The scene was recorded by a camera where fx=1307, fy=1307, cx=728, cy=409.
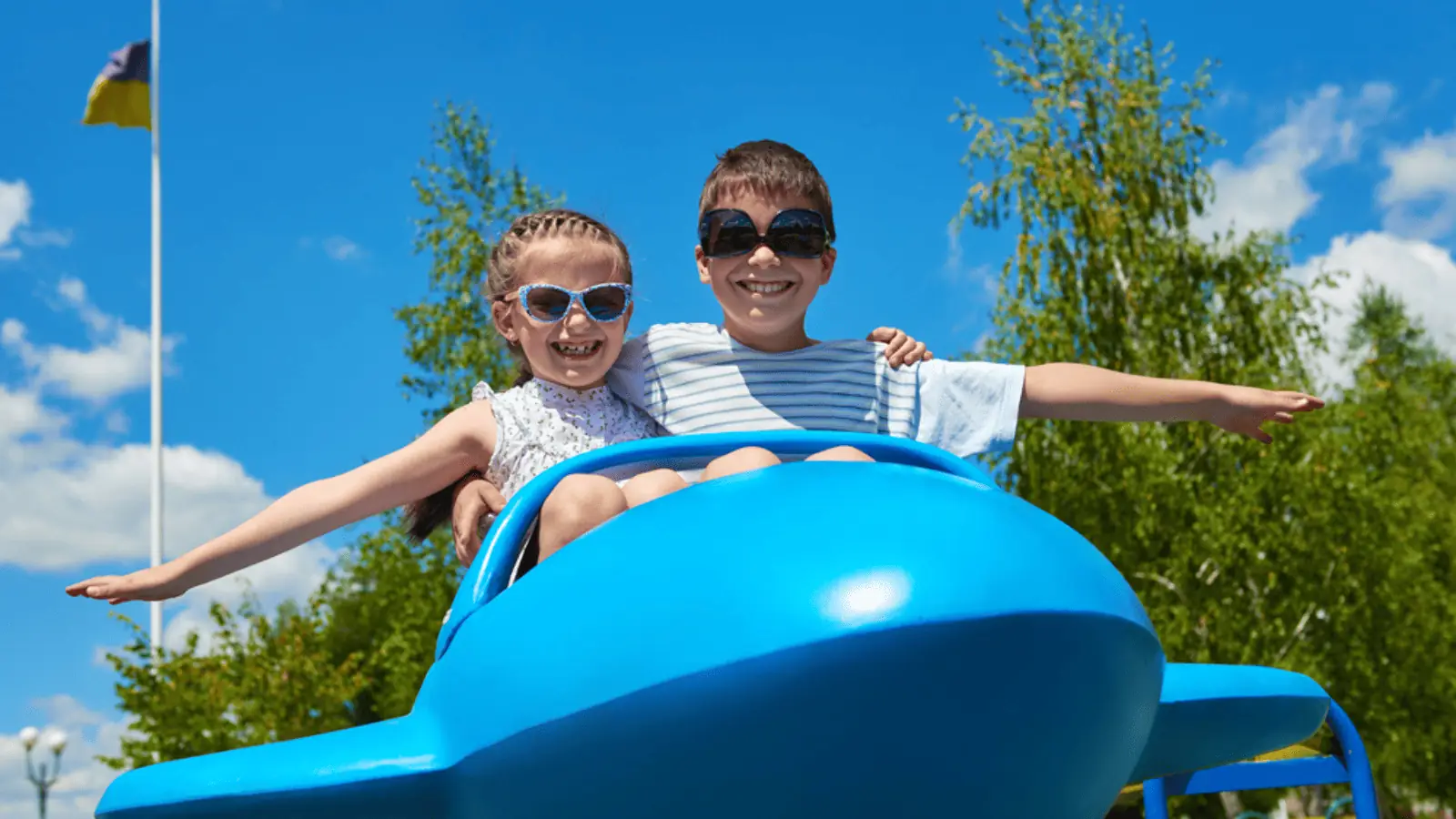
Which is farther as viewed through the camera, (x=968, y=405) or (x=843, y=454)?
(x=968, y=405)

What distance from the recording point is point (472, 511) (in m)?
3.16

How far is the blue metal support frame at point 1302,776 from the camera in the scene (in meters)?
4.60

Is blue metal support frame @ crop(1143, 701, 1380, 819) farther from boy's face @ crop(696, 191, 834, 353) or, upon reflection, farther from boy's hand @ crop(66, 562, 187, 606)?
boy's hand @ crop(66, 562, 187, 606)

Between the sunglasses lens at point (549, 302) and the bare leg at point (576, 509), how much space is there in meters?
0.96

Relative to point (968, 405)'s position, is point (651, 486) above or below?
below

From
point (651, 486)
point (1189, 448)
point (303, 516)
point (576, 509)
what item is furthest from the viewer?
point (1189, 448)

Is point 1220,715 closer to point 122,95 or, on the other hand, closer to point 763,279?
point 763,279

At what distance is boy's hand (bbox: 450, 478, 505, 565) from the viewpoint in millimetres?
3129

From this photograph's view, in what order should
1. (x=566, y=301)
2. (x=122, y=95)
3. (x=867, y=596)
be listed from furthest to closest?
(x=122, y=95)
(x=566, y=301)
(x=867, y=596)

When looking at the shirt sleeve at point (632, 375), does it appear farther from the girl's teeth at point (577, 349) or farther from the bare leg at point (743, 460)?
the bare leg at point (743, 460)

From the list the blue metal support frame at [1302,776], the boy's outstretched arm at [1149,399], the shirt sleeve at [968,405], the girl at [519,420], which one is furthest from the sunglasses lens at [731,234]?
the blue metal support frame at [1302,776]

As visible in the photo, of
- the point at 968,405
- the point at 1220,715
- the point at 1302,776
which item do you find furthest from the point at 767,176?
the point at 1302,776

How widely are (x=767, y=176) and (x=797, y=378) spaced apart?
0.52 metres

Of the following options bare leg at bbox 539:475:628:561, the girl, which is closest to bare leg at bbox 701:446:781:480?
bare leg at bbox 539:475:628:561
